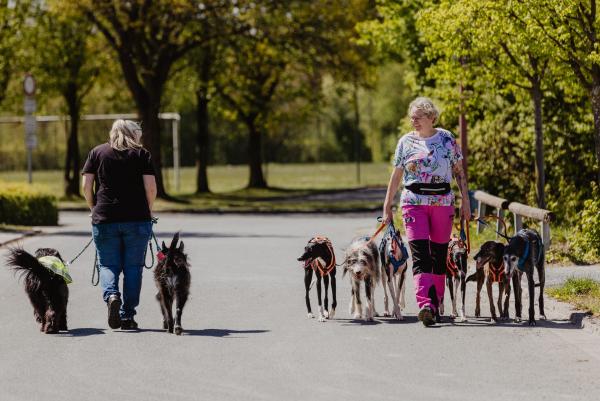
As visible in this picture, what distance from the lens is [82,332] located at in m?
10.5

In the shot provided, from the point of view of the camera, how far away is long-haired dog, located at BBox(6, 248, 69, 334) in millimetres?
10156

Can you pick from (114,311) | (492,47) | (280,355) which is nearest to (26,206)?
(492,47)

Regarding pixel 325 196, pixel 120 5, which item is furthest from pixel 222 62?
pixel 120 5

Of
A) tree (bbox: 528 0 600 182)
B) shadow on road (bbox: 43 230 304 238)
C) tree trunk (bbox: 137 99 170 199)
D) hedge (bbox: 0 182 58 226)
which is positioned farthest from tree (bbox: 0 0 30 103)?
tree (bbox: 528 0 600 182)

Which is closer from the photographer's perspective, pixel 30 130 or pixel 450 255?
pixel 450 255

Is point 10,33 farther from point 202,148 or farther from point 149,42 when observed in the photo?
point 202,148

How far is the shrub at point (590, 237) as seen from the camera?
15359 millimetres

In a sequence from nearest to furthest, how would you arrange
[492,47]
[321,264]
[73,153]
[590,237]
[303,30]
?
[321,264] < [590,237] < [492,47] < [303,30] < [73,153]

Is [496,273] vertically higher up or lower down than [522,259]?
lower down

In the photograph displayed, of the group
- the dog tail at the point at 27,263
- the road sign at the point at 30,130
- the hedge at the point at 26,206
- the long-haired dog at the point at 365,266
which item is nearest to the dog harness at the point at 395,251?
the long-haired dog at the point at 365,266

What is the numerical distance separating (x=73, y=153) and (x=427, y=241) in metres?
37.9

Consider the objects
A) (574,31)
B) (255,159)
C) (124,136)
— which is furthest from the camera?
(255,159)

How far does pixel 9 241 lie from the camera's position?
71.0ft

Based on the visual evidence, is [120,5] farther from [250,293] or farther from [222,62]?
[250,293]
